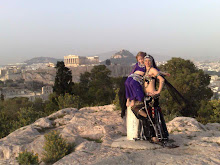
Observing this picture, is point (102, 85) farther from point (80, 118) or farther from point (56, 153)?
point (56, 153)

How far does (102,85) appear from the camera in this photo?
22875 millimetres

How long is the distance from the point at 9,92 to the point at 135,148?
172 feet

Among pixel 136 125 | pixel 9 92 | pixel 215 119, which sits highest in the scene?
pixel 136 125

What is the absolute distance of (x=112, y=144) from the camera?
434 centimetres

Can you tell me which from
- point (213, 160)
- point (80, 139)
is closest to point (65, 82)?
point (80, 139)

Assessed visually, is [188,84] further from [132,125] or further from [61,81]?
[132,125]

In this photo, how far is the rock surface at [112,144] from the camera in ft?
11.4

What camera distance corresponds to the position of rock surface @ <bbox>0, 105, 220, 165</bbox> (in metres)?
3.48

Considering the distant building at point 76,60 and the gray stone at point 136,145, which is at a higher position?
the distant building at point 76,60

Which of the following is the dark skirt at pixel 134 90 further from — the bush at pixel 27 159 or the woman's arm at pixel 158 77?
the bush at pixel 27 159

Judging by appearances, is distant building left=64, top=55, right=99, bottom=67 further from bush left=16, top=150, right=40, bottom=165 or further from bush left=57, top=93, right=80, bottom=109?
bush left=16, top=150, right=40, bottom=165

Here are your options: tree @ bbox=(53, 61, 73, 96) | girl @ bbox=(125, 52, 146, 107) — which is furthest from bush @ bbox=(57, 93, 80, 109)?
tree @ bbox=(53, 61, 73, 96)

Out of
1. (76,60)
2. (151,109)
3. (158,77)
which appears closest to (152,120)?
(151,109)

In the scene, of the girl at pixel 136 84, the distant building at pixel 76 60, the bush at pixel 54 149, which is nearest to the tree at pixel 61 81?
the bush at pixel 54 149
